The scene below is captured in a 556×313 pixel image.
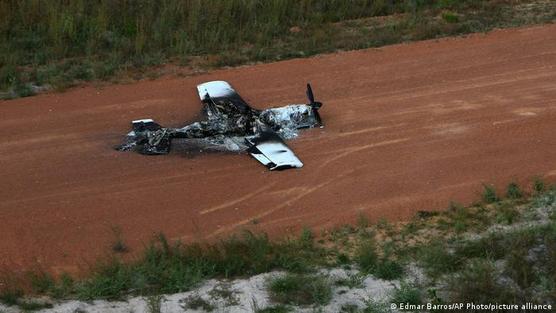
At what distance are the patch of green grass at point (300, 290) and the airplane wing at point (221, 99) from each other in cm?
417

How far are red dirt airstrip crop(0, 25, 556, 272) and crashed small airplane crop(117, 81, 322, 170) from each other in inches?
8.4

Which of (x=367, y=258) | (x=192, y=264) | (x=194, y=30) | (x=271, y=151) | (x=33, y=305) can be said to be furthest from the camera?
(x=194, y=30)

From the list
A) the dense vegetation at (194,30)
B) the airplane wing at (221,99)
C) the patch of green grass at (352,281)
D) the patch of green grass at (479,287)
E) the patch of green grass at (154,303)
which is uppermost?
the dense vegetation at (194,30)

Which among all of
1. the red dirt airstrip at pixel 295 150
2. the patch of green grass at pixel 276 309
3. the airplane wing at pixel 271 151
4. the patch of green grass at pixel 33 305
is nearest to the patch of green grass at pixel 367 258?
the red dirt airstrip at pixel 295 150

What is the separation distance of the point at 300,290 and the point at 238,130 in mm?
4079

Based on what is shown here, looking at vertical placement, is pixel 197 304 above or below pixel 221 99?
below

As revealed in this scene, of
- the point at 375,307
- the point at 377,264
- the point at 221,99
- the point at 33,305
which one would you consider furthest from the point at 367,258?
the point at 221,99

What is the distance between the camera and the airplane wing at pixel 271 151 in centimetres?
1084

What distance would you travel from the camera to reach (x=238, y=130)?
11789mm

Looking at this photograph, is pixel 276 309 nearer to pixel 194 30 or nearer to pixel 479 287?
pixel 479 287

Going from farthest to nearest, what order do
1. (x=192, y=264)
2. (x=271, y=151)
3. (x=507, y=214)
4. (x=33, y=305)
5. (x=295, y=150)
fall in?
(x=295, y=150), (x=271, y=151), (x=507, y=214), (x=192, y=264), (x=33, y=305)

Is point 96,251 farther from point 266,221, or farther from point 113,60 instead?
point 113,60

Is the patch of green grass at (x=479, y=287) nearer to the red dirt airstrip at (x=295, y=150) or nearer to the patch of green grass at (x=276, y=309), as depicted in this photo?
the patch of green grass at (x=276, y=309)

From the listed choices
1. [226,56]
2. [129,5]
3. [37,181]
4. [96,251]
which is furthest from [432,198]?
[129,5]
